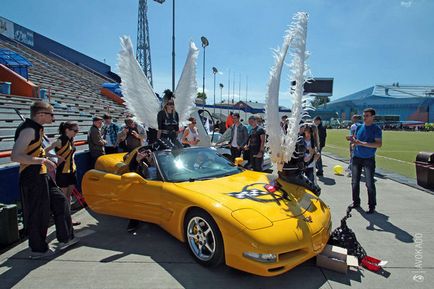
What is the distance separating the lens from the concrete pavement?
278 centimetres

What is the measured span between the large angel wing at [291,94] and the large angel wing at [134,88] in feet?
10.3

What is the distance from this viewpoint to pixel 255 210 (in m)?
2.92

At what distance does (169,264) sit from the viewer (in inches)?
123

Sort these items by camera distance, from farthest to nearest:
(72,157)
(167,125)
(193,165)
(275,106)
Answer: (167,125) < (72,157) < (193,165) < (275,106)

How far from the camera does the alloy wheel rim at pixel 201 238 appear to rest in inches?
118

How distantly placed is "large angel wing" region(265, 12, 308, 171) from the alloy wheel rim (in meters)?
1.29

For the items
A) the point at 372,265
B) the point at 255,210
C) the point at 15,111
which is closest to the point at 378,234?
the point at 372,265

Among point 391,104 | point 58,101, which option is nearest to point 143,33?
point 58,101

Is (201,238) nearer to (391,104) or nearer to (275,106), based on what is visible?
(275,106)

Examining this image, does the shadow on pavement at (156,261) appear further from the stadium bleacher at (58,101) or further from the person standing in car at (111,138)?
the stadium bleacher at (58,101)

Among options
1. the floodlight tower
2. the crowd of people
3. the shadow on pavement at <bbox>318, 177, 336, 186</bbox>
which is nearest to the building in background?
the floodlight tower

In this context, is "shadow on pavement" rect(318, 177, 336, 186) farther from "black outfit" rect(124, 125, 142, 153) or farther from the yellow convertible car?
"black outfit" rect(124, 125, 142, 153)

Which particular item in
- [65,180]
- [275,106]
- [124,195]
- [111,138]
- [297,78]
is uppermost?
[297,78]

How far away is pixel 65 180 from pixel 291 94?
3.50 metres
